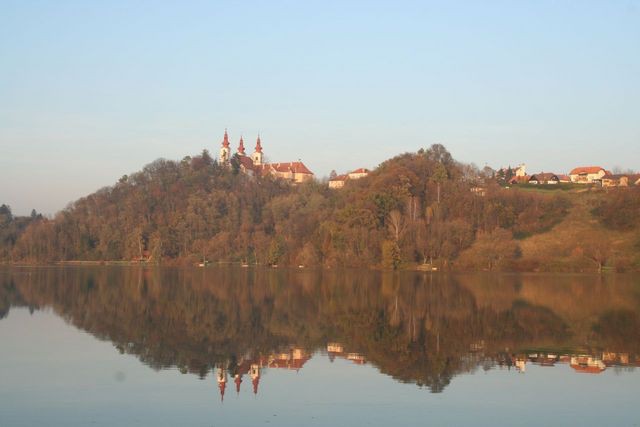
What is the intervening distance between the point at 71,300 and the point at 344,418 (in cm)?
3635

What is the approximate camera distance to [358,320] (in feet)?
123

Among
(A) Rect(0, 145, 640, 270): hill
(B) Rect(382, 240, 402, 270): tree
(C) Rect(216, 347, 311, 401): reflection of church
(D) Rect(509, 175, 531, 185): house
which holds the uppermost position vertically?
(D) Rect(509, 175, 531, 185): house

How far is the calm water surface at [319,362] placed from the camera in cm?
1830

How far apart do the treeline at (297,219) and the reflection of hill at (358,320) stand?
3866 centimetres

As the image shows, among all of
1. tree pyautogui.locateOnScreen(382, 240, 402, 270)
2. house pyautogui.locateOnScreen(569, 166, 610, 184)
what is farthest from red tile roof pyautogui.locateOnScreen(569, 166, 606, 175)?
tree pyautogui.locateOnScreen(382, 240, 402, 270)

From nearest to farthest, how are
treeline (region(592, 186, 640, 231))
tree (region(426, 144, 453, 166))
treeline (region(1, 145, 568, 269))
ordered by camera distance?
treeline (region(592, 186, 640, 231))
treeline (region(1, 145, 568, 269))
tree (region(426, 144, 453, 166))

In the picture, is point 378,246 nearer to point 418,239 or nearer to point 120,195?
point 418,239

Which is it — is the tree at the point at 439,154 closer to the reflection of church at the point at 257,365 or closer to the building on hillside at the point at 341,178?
the building on hillside at the point at 341,178

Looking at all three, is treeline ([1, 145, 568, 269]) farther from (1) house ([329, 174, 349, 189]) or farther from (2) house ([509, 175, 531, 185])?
(2) house ([509, 175, 531, 185])

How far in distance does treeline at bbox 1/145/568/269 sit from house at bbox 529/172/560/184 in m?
31.7

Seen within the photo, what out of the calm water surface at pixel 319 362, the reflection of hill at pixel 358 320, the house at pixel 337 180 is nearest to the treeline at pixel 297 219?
the house at pixel 337 180

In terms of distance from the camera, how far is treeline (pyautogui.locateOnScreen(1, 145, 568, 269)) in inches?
4033

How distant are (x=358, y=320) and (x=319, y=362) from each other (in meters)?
12.0

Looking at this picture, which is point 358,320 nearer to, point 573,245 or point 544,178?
point 573,245
